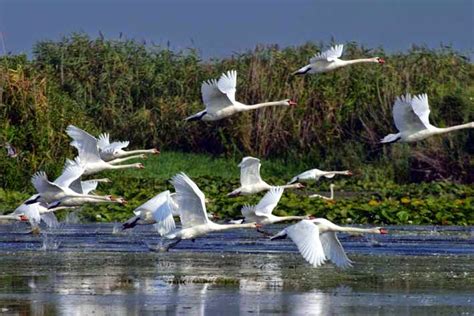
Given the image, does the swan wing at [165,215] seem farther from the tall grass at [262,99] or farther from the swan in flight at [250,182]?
the tall grass at [262,99]

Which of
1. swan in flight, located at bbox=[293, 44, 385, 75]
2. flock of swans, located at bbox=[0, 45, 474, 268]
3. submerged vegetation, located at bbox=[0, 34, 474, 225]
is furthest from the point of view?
submerged vegetation, located at bbox=[0, 34, 474, 225]

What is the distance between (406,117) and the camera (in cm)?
2142

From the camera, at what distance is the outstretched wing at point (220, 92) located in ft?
68.0

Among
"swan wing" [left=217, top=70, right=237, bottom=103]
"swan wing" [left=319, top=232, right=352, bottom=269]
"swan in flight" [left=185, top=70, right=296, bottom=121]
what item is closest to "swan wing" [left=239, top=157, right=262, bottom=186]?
"swan in flight" [left=185, top=70, right=296, bottom=121]

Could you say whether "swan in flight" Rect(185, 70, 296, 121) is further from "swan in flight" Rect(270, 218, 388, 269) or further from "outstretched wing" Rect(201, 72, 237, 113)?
"swan in flight" Rect(270, 218, 388, 269)

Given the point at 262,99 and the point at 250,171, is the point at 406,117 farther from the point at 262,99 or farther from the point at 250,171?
the point at 262,99

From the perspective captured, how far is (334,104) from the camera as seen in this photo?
33750 millimetres

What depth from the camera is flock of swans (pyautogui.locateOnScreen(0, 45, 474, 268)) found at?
15.7 meters

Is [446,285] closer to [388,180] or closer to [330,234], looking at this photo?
[330,234]

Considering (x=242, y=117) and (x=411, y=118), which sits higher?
(x=242, y=117)

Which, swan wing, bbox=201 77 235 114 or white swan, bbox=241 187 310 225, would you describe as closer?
white swan, bbox=241 187 310 225

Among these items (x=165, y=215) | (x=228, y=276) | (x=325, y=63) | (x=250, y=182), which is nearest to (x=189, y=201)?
(x=165, y=215)

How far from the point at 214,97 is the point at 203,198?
5.08 meters

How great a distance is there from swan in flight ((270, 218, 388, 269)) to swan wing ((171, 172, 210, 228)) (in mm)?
1058
